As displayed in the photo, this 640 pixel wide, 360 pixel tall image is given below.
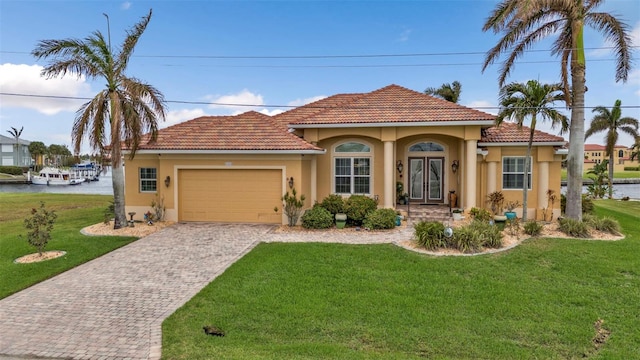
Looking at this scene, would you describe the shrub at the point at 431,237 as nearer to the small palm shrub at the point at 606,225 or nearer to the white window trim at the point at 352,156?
the white window trim at the point at 352,156

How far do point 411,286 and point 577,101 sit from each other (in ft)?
34.2

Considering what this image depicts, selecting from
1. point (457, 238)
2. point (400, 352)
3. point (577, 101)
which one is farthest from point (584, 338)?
point (577, 101)

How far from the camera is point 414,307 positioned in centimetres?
642

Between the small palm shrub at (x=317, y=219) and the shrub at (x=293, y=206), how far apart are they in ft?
1.41

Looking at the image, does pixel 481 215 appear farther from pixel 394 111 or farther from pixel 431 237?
pixel 394 111

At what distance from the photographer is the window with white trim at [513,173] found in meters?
15.5

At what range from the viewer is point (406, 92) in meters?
17.3

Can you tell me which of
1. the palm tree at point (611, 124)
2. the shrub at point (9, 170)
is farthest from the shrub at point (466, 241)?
the shrub at point (9, 170)

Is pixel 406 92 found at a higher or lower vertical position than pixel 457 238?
higher

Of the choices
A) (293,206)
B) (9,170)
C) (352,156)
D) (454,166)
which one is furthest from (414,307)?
(9,170)

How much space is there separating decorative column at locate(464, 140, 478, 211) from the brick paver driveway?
30.3 feet

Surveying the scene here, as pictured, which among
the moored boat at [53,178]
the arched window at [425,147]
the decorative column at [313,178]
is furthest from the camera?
the moored boat at [53,178]

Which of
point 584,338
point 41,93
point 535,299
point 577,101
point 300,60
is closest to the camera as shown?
point 584,338

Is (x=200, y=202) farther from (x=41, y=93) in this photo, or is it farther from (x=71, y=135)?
(x=41, y=93)
